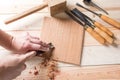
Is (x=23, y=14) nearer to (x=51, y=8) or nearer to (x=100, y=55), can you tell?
(x=51, y=8)

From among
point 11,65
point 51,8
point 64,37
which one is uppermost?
point 51,8

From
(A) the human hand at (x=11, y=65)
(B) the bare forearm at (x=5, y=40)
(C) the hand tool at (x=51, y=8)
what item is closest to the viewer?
(A) the human hand at (x=11, y=65)

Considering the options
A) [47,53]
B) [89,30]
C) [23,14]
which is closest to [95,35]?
[89,30]

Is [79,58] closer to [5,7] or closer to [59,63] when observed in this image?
[59,63]

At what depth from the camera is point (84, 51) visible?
1.13 meters

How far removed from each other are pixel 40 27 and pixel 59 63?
0.19 meters

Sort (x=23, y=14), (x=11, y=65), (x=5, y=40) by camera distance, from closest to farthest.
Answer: (x=11, y=65) → (x=5, y=40) → (x=23, y=14)

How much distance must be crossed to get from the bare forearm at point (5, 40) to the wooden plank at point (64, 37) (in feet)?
0.49

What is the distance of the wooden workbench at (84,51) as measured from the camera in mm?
1081

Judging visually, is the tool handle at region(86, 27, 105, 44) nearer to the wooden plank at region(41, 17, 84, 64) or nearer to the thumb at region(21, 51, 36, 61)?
the wooden plank at region(41, 17, 84, 64)

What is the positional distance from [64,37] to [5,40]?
250mm

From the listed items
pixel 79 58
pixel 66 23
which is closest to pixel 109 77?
pixel 79 58

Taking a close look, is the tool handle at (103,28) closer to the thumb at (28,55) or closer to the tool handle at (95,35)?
the tool handle at (95,35)

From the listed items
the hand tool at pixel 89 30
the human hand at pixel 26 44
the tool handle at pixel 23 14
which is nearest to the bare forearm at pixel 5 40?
the human hand at pixel 26 44
